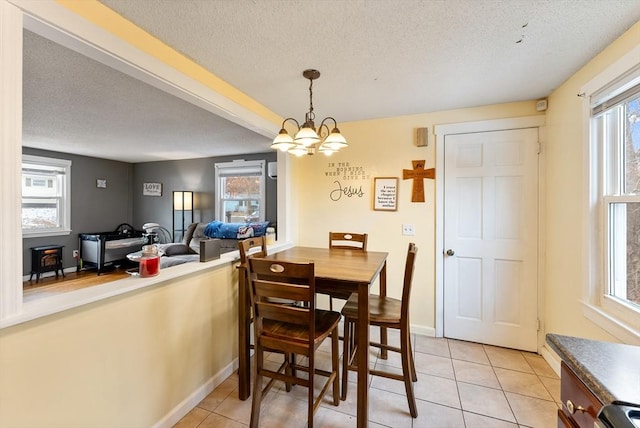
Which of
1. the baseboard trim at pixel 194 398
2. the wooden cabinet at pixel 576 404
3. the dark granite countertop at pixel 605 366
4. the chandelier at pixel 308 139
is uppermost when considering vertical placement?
the chandelier at pixel 308 139

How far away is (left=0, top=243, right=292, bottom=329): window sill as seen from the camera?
1.04 meters

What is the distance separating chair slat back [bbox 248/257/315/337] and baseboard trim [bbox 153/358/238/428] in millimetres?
803

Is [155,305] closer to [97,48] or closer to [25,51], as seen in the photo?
[97,48]

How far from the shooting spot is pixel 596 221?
175 centimetres

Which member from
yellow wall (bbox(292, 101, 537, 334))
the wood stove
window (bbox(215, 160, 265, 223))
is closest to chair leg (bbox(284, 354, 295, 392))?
yellow wall (bbox(292, 101, 537, 334))

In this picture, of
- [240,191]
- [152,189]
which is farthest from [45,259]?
[240,191]

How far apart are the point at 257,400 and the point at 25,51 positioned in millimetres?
2611

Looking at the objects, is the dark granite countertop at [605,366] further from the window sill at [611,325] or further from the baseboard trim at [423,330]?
the baseboard trim at [423,330]

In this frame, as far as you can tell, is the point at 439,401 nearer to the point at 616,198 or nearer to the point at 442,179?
the point at 616,198

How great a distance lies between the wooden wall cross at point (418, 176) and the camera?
2.76m

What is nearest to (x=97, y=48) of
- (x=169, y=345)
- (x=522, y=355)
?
(x=169, y=345)

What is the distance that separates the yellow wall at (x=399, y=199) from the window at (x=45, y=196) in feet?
16.7

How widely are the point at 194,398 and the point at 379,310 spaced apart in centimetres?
136

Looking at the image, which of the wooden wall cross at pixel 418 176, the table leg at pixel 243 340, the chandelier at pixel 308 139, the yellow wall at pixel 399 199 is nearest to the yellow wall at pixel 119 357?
the table leg at pixel 243 340
